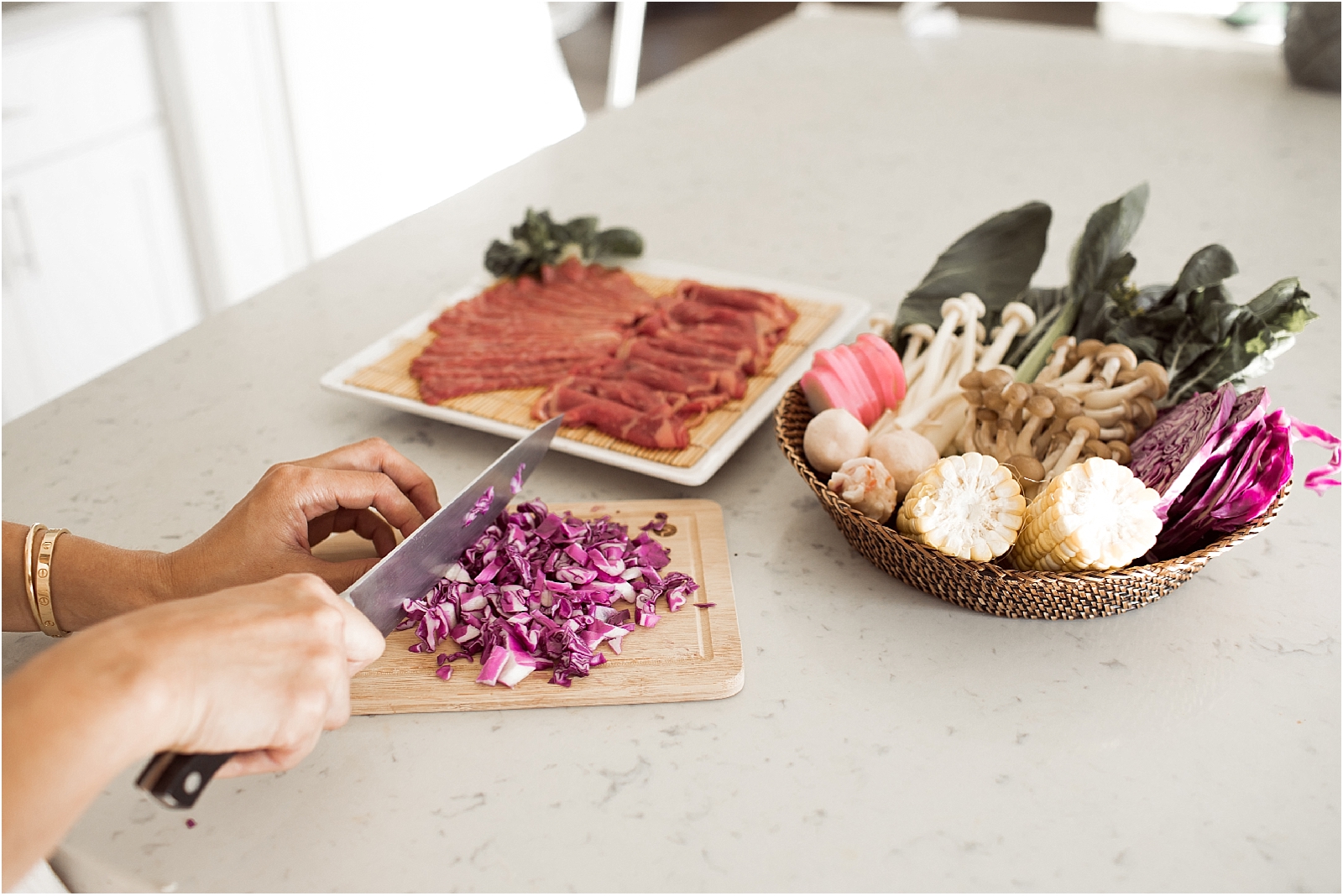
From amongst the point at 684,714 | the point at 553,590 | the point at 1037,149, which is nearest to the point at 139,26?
the point at 1037,149

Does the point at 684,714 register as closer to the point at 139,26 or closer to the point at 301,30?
the point at 139,26

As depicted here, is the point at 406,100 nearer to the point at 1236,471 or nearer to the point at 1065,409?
the point at 1065,409

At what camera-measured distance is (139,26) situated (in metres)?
2.73

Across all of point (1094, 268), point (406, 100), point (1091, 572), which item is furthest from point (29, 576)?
point (406, 100)

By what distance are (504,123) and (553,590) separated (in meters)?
3.48

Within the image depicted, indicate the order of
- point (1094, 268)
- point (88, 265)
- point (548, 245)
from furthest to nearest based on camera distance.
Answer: point (88, 265) → point (548, 245) → point (1094, 268)

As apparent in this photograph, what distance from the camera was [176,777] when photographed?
0.67 m

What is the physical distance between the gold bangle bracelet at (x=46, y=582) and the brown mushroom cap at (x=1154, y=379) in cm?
110

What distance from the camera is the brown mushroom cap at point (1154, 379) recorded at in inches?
42.6

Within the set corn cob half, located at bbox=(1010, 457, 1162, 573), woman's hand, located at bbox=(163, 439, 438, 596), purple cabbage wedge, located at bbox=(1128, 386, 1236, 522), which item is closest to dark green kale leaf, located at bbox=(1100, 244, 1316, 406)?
purple cabbage wedge, located at bbox=(1128, 386, 1236, 522)

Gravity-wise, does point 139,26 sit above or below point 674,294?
above

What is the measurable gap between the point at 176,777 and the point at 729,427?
75 cm

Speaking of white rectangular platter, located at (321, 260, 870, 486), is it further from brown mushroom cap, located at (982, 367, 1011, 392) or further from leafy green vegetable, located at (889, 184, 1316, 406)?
brown mushroom cap, located at (982, 367, 1011, 392)

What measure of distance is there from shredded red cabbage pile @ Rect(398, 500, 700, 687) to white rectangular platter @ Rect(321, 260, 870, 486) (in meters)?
0.14
